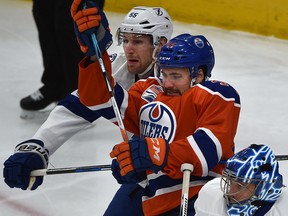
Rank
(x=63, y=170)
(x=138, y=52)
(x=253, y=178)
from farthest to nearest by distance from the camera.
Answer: (x=138, y=52) < (x=63, y=170) < (x=253, y=178)

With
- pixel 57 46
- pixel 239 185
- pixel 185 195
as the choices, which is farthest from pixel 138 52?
pixel 57 46

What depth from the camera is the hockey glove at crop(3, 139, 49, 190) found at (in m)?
2.55

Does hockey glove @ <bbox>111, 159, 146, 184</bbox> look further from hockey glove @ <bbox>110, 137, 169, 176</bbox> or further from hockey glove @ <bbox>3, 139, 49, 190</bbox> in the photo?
hockey glove @ <bbox>3, 139, 49, 190</bbox>

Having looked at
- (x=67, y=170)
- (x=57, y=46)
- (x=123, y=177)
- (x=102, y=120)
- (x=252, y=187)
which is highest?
(x=252, y=187)

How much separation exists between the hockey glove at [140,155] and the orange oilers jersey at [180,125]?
0.19ft

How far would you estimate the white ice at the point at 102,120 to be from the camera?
327cm

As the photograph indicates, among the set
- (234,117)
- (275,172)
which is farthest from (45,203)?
(275,172)

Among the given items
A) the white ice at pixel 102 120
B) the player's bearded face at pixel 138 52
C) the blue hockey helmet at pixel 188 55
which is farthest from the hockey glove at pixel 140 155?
the white ice at pixel 102 120

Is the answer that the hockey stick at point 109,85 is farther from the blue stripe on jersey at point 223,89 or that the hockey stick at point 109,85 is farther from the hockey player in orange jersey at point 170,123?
the blue stripe on jersey at point 223,89

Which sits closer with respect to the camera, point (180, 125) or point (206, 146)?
point (206, 146)

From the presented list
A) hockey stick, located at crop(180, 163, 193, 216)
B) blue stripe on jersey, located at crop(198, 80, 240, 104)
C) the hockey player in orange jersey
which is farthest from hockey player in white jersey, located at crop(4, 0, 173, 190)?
hockey stick, located at crop(180, 163, 193, 216)

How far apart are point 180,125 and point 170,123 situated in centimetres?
3

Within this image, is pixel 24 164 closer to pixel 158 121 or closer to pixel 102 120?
pixel 158 121

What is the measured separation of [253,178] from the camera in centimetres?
211
